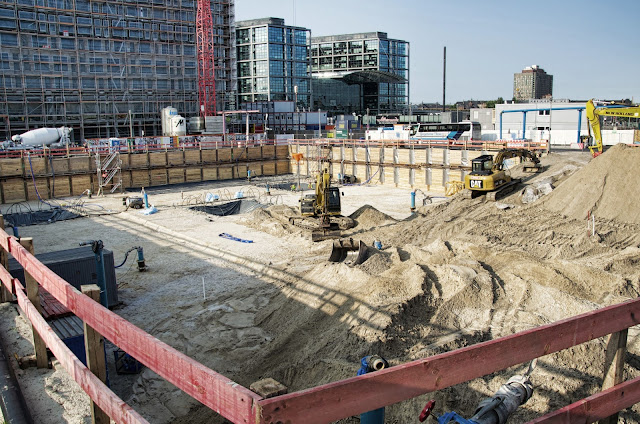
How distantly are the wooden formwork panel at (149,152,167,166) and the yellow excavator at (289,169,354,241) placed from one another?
19246 millimetres

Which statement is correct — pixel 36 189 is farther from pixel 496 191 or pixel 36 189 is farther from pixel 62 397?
pixel 62 397

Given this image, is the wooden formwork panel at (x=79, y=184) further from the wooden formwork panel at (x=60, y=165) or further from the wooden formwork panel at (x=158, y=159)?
the wooden formwork panel at (x=158, y=159)

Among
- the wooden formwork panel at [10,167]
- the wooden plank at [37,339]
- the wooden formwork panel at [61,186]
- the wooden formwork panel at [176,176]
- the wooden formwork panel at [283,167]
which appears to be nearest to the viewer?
the wooden plank at [37,339]

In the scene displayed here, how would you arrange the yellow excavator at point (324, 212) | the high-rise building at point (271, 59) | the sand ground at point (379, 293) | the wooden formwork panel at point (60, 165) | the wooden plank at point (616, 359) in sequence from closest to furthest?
1. the wooden plank at point (616, 359)
2. the sand ground at point (379, 293)
3. the yellow excavator at point (324, 212)
4. the wooden formwork panel at point (60, 165)
5. the high-rise building at point (271, 59)

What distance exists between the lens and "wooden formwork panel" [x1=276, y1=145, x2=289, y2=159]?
1887 inches

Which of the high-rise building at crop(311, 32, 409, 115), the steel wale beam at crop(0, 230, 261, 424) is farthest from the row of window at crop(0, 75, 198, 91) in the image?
the steel wale beam at crop(0, 230, 261, 424)

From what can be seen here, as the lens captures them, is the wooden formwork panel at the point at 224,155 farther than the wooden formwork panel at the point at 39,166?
Yes

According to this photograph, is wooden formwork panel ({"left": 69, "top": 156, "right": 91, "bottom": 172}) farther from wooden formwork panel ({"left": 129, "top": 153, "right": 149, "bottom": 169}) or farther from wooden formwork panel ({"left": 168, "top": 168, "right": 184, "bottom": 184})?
wooden formwork panel ({"left": 168, "top": 168, "right": 184, "bottom": 184})

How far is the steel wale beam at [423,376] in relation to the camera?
10.3 feet

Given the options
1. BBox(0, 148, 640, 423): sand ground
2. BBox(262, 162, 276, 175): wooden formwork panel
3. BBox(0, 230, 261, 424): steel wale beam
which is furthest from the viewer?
BBox(262, 162, 276, 175): wooden formwork panel

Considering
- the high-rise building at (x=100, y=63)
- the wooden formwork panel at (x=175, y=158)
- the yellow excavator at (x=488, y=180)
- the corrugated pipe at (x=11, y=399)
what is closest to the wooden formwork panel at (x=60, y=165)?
the wooden formwork panel at (x=175, y=158)

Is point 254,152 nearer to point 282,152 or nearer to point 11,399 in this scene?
point 282,152

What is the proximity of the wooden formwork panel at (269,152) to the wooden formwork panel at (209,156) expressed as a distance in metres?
4.81

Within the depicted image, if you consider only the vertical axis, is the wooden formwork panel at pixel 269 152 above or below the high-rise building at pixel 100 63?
below
